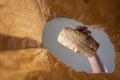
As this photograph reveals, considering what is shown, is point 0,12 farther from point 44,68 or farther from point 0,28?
point 44,68

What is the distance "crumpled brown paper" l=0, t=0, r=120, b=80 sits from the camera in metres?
0.86

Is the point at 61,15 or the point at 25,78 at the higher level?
the point at 61,15

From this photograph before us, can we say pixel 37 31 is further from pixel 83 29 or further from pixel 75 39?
pixel 83 29

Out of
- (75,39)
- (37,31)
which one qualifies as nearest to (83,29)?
(75,39)

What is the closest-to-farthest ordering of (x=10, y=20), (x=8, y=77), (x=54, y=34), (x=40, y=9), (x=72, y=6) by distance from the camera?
(x=8, y=77), (x=10, y=20), (x=40, y=9), (x=72, y=6), (x=54, y=34)

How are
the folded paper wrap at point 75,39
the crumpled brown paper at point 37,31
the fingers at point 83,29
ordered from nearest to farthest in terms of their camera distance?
the crumpled brown paper at point 37,31 → the folded paper wrap at point 75,39 → the fingers at point 83,29

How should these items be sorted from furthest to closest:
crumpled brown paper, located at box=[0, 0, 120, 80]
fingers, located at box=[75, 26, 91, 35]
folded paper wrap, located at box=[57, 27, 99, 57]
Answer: fingers, located at box=[75, 26, 91, 35]
folded paper wrap, located at box=[57, 27, 99, 57]
crumpled brown paper, located at box=[0, 0, 120, 80]

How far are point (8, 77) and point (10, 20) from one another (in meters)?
0.27

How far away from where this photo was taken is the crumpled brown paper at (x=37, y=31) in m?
0.86

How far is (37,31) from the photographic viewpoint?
0.98 m

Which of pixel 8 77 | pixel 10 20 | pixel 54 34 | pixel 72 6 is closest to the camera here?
pixel 8 77

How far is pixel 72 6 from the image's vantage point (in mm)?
1128

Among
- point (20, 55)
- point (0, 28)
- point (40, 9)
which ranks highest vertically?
point (40, 9)

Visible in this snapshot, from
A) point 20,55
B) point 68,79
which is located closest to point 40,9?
point 20,55
